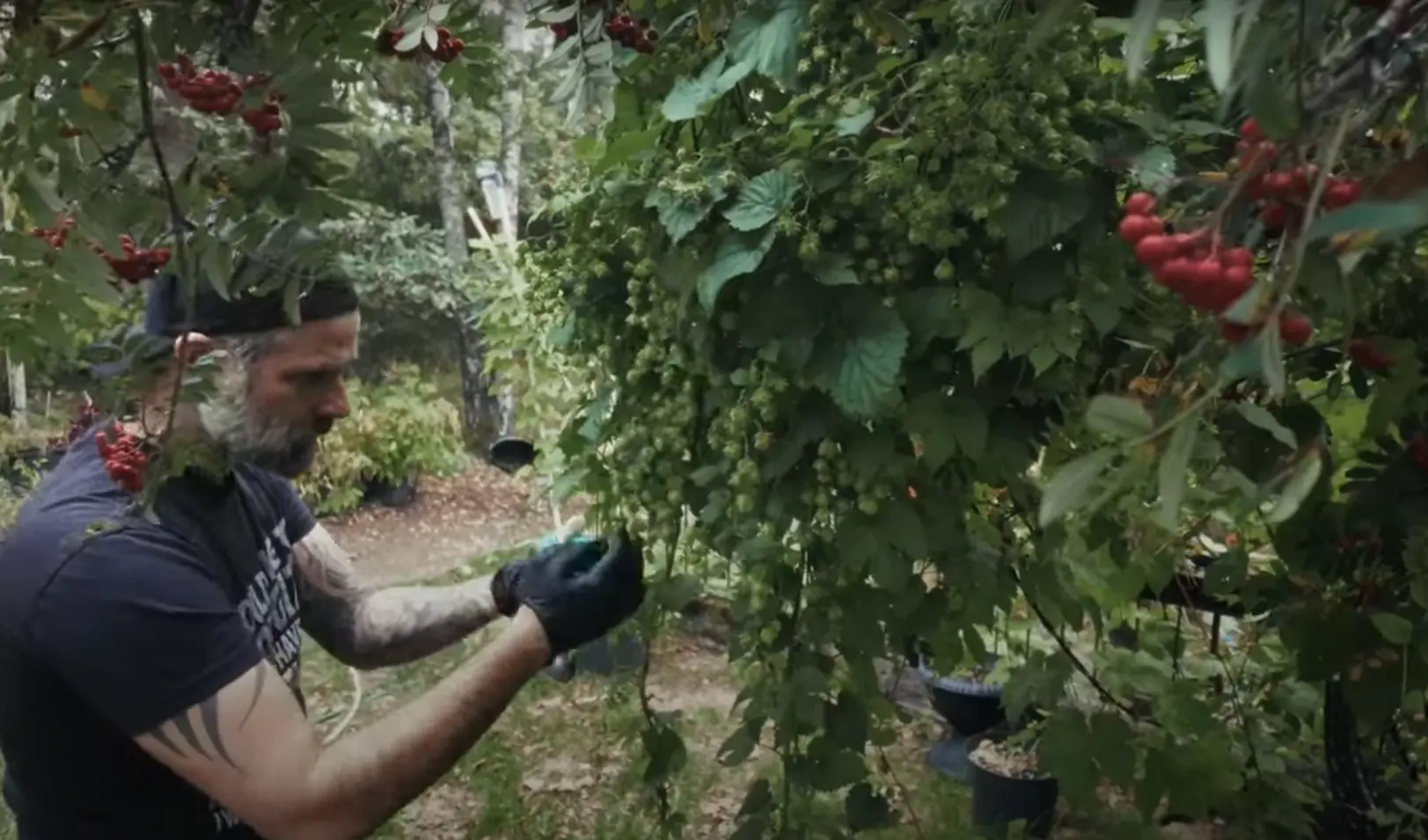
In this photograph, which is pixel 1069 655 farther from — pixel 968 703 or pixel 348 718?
pixel 348 718

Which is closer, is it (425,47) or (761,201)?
(761,201)

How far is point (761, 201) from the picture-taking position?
0.95 metres

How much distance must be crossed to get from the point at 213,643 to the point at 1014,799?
4.60ft

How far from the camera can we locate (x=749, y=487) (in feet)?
3.41

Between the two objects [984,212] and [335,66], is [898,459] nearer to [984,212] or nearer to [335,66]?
[984,212]

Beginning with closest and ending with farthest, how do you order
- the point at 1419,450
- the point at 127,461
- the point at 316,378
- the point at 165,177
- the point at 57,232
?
the point at 165,177
the point at 57,232
the point at 127,461
the point at 1419,450
the point at 316,378

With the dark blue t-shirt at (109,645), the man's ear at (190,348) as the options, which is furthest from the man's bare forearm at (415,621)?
the man's ear at (190,348)

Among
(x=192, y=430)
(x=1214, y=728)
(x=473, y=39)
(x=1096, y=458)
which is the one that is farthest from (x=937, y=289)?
(x=1214, y=728)

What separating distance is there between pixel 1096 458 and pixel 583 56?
0.78 metres

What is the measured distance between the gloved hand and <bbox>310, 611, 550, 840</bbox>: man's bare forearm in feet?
0.09

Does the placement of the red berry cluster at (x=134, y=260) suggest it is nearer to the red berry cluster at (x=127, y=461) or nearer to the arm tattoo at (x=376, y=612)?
the red berry cluster at (x=127, y=461)

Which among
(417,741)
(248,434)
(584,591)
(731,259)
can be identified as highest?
(731,259)

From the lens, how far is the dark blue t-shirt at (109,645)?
4.19 ft

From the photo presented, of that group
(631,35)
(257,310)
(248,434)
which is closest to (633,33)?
(631,35)
